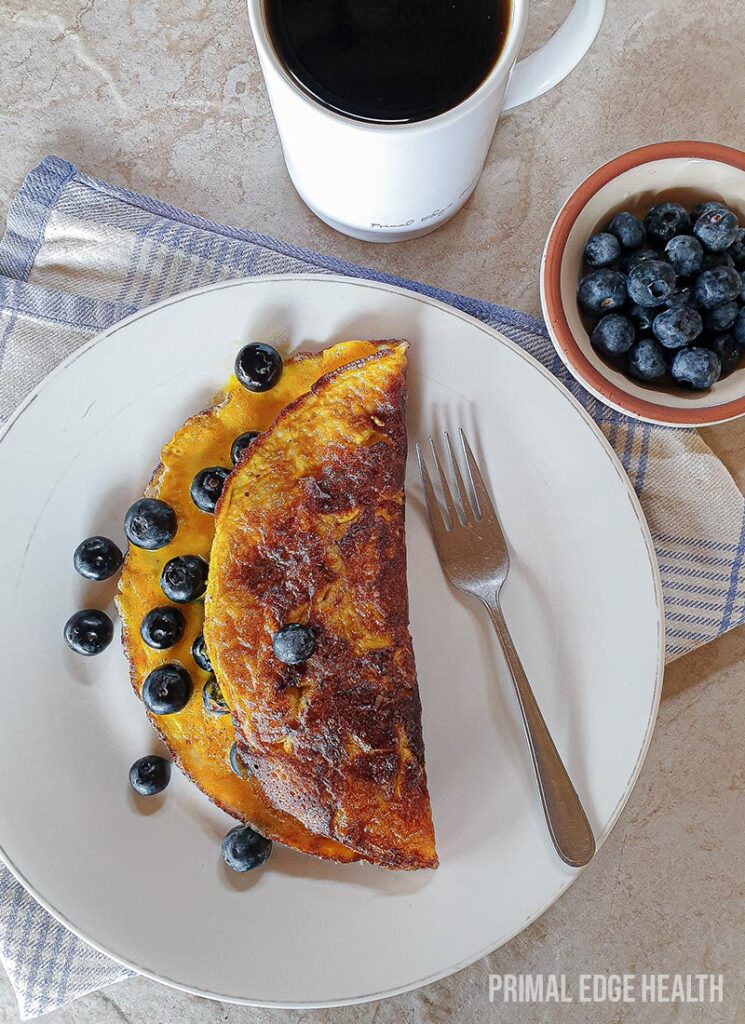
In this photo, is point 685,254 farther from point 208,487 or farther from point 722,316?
point 208,487

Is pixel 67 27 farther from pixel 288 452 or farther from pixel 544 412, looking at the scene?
pixel 544 412

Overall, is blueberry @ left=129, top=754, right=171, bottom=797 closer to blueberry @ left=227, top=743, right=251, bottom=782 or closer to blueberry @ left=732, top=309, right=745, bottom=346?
blueberry @ left=227, top=743, right=251, bottom=782

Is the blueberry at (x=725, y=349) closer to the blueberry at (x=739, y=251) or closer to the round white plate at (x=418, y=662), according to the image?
the blueberry at (x=739, y=251)

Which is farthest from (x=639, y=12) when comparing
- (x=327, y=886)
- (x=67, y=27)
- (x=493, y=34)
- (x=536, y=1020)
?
(x=536, y=1020)

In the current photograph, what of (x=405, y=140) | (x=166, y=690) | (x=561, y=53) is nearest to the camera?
(x=405, y=140)

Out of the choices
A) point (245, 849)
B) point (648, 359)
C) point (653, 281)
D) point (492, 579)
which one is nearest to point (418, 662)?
point (492, 579)

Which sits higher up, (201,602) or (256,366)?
(256,366)
